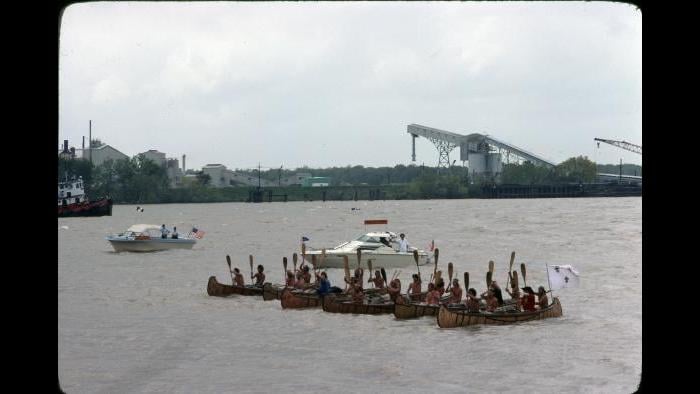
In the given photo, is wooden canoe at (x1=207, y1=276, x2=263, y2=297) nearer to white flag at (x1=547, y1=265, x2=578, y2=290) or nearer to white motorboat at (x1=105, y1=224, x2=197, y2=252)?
white flag at (x1=547, y1=265, x2=578, y2=290)

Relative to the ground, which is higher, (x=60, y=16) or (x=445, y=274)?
(x=60, y=16)

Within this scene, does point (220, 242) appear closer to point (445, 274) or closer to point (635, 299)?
point (445, 274)

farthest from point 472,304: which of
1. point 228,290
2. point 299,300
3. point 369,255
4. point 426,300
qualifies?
point 369,255

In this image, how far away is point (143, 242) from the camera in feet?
191

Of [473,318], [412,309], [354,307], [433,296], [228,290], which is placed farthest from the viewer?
[228,290]

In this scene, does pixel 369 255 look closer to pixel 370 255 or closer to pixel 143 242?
pixel 370 255

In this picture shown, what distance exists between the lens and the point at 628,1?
5852mm

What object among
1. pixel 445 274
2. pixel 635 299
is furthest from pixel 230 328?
pixel 445 274

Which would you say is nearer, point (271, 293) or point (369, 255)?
point (271, 293)

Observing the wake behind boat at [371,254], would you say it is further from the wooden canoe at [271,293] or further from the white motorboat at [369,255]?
the wooden canoe at [271,293]

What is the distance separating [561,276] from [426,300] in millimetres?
4789

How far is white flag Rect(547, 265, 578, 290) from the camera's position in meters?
24.8
